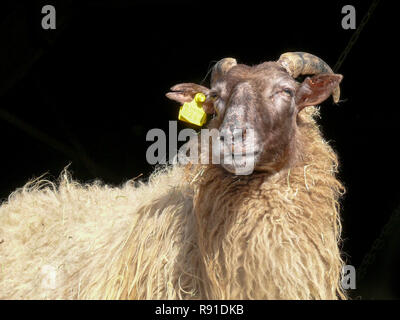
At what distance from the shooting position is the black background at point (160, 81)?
6.28 meters

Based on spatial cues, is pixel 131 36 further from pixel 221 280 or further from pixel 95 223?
pixel 221 280

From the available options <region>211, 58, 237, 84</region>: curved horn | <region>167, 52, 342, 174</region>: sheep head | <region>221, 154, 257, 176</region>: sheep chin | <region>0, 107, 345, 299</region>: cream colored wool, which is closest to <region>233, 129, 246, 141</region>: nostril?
<region>167, 52, 342, 174</region>: sheep head

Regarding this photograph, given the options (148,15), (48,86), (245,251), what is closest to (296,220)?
(245,251)

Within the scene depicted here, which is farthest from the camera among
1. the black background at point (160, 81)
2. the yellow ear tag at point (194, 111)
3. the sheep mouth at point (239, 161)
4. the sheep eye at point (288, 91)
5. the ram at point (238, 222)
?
the black background at point (160, 81)

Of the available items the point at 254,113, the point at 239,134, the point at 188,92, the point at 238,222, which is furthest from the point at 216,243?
the point at 188,92

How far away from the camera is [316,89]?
129 inches

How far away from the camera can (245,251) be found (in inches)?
112

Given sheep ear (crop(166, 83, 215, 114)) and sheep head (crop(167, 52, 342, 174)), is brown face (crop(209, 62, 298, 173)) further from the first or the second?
sheep ear (crop(166, 83, 215, 114))

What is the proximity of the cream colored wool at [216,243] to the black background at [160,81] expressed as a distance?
3.41m

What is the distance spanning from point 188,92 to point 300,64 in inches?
31.3

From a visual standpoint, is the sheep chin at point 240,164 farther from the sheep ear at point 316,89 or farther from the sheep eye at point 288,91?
the sheep ear at point 316,89

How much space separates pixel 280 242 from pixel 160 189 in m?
1.07

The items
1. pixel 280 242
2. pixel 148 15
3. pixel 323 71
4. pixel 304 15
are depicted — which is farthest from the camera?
pixel 148 15

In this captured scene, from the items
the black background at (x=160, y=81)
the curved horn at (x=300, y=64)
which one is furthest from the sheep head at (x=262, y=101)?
the black background at (x=160, y=81)
